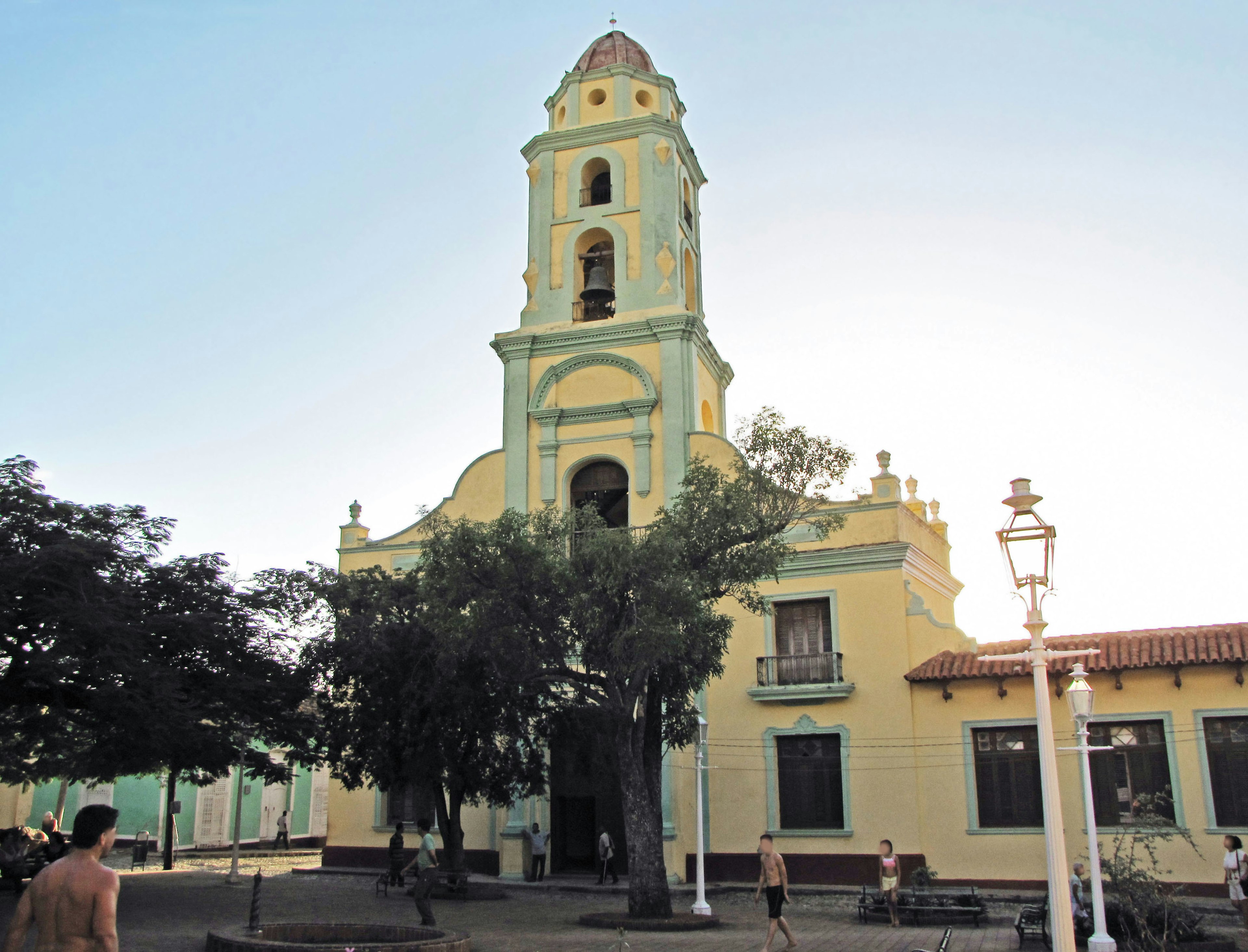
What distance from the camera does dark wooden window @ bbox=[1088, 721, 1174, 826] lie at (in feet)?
64.1

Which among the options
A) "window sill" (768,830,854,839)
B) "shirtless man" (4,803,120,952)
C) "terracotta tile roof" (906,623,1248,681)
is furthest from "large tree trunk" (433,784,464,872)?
"shirtless man" (4,803,120,952)

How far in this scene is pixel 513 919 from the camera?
17.3m

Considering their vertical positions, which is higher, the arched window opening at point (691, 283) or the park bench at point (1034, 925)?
the arched window opening at point (691, 283)

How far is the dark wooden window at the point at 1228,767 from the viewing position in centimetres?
1884

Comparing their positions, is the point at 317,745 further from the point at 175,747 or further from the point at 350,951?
the point at 350,951

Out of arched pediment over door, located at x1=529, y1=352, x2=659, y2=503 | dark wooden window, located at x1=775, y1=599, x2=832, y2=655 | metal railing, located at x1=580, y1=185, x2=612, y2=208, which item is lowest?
dark wooden window, located at x1=775, y1=599, x2=832, y2=655

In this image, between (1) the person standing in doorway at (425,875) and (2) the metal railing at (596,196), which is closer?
(1) the person standing in doorway at (425,875)

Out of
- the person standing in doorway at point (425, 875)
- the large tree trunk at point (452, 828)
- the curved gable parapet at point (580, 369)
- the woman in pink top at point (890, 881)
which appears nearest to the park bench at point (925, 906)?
the woman in pink top at point (890, 881)

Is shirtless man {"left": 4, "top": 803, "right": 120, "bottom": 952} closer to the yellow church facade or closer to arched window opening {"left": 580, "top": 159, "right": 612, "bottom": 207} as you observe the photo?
the yellow church facade

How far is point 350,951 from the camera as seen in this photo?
10203 millimetres

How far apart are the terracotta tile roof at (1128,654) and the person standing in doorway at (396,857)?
10.6 m

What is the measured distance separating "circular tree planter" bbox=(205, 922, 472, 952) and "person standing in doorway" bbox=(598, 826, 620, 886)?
883cm

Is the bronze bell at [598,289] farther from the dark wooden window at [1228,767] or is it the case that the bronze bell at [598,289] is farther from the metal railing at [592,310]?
the dark wooden window at [1228,767]

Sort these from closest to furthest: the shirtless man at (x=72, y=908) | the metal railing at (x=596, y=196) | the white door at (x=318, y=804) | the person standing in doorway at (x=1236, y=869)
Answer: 1. the shirtless man at (x=72, y=908)
2. the person standing in doorway at (x=1236, y=869)
3. the metal railing at (x=596, y=196)
4. the white door at (x=318, y=804)
